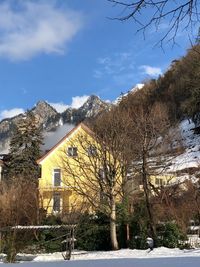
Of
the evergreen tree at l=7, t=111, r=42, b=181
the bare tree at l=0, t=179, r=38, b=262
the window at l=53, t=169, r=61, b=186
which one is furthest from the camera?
the evergreen tree at l=7, t=111, r=42, b=181

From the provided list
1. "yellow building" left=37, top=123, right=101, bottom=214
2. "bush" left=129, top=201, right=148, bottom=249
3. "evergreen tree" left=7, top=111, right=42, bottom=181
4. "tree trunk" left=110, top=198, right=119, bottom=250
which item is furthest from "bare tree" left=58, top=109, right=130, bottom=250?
"evergreen tree" left=7, top=111, right=42, bottom=181

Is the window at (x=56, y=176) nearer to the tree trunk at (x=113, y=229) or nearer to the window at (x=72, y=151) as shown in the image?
the window at (x=72, y=151)

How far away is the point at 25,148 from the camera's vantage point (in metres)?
56.5

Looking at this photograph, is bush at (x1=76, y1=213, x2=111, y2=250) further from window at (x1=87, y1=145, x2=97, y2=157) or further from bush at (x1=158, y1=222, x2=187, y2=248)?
window at (x1=87, y1=145, x2=97, y2=157)

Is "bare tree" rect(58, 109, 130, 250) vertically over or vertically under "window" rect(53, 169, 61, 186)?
under

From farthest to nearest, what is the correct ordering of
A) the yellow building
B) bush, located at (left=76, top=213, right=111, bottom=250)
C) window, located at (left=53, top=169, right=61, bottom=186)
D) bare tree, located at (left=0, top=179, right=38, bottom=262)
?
window, located at (left=53, top=169, right=61, bottom=186), the yellow building, bare tree, located at (left=0, top=179, right=38, bottom=262), bush, located at (left=76, top=213, right=111, bottom=250)

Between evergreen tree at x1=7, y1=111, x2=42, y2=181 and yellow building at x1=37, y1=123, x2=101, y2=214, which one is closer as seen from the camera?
yellow building at x1=37, y1=123, x2=101, y2=214

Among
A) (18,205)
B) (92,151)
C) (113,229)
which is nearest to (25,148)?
(92,151)

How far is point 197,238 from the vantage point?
26312mm

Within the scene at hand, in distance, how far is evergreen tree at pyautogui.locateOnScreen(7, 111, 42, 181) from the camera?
53.7 meters

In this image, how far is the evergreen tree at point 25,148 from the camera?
53688 millimetres

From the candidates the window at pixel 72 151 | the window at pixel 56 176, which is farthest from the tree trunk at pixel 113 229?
the window at pixel 56 176

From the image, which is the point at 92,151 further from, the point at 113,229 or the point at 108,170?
the point at 113,229

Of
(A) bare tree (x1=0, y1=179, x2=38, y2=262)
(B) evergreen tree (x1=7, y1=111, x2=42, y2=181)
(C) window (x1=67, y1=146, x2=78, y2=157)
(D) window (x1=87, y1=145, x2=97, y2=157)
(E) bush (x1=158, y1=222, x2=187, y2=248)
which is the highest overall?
(B) evergreen tree (x1=7, y1=111, x2=42, y2=181)
